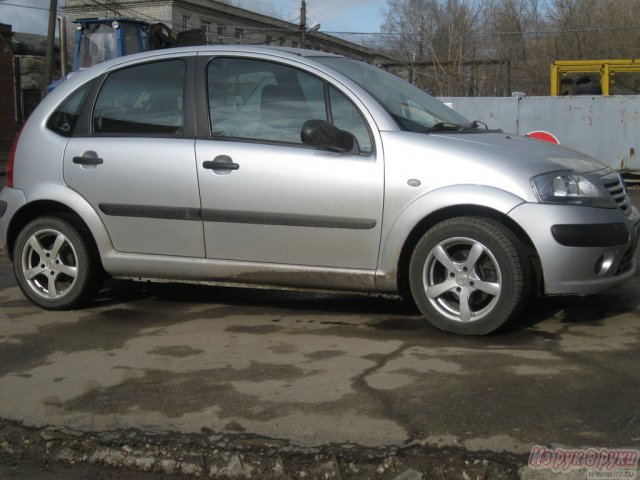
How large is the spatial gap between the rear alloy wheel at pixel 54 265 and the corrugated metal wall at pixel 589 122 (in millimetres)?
11595

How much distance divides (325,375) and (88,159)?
2.37m

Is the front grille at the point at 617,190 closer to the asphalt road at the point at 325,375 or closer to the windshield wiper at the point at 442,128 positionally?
the asphalt road at the point at 325,375

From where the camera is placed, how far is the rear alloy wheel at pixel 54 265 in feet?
18.2

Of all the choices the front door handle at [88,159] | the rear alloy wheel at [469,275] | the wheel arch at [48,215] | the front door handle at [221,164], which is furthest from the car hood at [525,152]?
the wheel arch at [48,215]

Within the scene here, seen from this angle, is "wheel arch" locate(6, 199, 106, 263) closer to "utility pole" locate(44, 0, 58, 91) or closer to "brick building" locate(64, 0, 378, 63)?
"utility pole" locate(44, 0, 58, 91)

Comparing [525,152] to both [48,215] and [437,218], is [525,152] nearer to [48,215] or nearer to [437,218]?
[437,218]

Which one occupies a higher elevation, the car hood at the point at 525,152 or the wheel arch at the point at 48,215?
the car hood at the point at 525,152

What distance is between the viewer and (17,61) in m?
32.2

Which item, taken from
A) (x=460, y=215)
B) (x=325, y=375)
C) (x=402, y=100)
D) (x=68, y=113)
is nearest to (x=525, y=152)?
(x=460, y=215)

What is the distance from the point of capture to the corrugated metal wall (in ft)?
48.9

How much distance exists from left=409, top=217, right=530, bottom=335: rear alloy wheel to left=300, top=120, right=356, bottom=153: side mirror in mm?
727

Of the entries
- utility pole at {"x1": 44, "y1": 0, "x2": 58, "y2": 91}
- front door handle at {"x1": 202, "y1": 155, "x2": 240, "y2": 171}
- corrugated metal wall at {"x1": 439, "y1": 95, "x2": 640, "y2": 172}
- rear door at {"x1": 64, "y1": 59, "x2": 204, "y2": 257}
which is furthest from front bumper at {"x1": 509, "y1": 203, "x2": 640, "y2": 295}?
utility pole at {"x1": 44, "y1": 0, "x2": 58, "y2": 91}

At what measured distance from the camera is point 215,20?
5659 centimetres

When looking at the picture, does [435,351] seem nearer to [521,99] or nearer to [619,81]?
[521,99]
